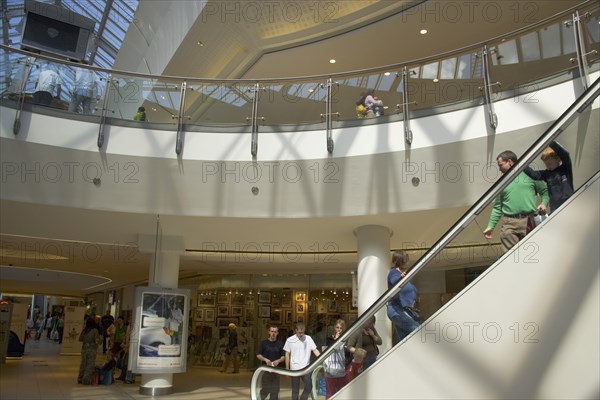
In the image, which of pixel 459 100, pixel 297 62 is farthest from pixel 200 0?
pixel 459 100

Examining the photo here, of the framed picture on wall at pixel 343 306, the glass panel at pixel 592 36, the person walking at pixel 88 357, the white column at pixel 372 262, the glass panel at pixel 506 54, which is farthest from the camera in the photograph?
the framed picture on wall at pixel 343 306

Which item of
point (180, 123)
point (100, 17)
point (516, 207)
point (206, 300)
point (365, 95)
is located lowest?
point (206, 300)

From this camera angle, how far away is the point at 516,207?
3.98 meters

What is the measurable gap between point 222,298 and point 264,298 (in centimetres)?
172

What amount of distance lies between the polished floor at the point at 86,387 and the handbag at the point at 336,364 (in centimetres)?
658

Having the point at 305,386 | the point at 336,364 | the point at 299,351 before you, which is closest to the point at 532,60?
the point at 336,364

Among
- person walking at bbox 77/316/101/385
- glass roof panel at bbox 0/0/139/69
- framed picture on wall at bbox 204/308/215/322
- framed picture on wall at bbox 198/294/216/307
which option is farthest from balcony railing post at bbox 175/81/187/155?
framed picture on wall at bbox 204/308/215/322

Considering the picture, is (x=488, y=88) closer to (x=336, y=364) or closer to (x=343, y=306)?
(x=336, y=364)

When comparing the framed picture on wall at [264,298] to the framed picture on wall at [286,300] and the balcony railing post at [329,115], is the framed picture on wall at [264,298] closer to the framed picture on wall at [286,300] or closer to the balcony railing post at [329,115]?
the framed picture on wall at [286,300]

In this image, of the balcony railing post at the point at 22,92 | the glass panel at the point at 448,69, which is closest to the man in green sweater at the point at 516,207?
the glass panel at the point at 448,69

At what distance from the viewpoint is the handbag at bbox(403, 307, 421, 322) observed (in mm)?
4285

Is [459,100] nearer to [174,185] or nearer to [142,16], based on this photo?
[174,185]

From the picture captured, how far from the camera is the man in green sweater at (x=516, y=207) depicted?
12.7ft

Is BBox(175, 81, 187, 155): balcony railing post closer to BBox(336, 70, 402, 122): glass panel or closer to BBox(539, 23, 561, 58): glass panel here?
BBox(336, 70, 402, 122): glass panel
